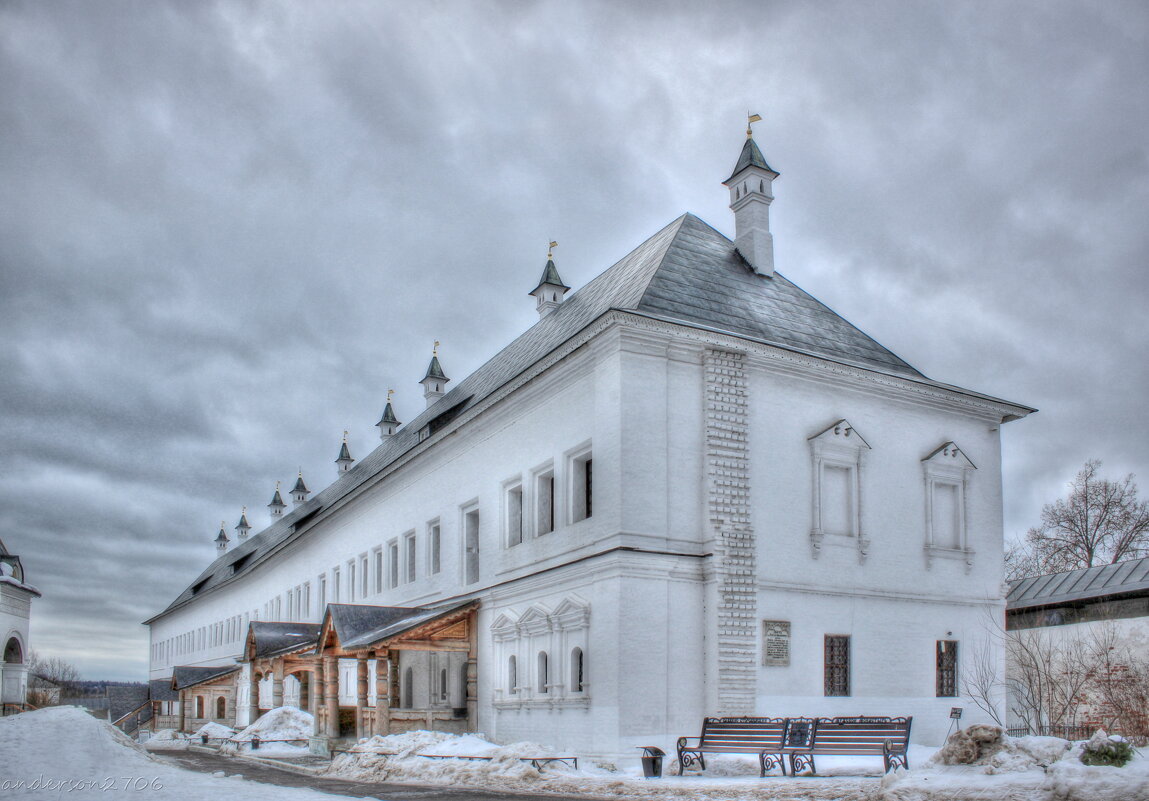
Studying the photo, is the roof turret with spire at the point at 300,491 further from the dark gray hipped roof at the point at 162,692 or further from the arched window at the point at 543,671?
the arched window at the point at 543,671

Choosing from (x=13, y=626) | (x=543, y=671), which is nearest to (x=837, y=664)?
(x=543, y=671)

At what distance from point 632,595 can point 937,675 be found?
26.1 feet

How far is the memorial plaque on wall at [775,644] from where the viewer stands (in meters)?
21.4

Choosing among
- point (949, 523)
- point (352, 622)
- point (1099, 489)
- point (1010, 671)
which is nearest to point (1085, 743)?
point (949, 523)

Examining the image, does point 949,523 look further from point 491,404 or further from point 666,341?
point 491,404

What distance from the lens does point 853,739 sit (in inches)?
629

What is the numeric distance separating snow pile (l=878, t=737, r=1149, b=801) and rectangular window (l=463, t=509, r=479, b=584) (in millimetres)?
15866

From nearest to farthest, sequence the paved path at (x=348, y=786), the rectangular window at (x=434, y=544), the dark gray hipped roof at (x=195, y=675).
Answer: the paved path at (x=348, y=786) < the rectangular window at (x=434, y=544) < the dark gray hipped roof at (x=195, y=675)

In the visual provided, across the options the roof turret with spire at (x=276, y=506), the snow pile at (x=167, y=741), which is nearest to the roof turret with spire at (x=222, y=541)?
the roof turret with spire at (x=276, y=506)

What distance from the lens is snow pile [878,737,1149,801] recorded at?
11.2 meters

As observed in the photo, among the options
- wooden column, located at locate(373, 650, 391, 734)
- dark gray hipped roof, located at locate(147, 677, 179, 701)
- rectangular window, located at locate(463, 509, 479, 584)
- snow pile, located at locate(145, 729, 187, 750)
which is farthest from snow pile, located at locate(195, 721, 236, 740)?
dark gray hipped roof, located at locate(147, 677, 179, 701)

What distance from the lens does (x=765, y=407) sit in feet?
75.4

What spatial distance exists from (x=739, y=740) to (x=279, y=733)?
60.5ft

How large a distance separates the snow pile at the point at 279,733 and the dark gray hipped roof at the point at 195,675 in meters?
10.1
